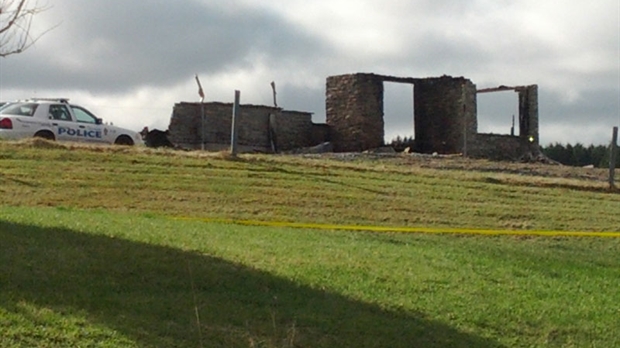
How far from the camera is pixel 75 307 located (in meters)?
7.66

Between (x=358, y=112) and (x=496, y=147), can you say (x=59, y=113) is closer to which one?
(x=358, y=112)

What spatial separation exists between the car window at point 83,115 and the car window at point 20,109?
0.96m

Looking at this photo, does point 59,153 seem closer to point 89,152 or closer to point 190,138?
point 89,152

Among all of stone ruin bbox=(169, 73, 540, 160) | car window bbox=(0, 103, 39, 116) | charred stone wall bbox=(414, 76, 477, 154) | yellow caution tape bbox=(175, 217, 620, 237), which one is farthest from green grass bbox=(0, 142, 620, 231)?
charred stone wall bbox=(414, 76, 477, 154)

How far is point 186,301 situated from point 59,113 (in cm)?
1603

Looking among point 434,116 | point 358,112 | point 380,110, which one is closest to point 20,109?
point 358,112

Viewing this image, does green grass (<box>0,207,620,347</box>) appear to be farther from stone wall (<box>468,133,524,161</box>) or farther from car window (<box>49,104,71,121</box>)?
stone wall (<box>468,133,524,161</box>)

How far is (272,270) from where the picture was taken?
31.1 ft

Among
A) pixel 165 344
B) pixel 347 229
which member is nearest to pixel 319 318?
pixel 165 344

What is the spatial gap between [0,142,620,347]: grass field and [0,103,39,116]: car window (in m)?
5.67

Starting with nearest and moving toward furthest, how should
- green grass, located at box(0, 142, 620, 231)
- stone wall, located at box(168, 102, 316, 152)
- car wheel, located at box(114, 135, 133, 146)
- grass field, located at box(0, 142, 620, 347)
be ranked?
grass field, located at box(0, 142, 620, 347)
green grass, located at box(0, 142, 620, 231)
car wheel, located at box(114, 135, 133, 146)
stone wall, located at box(168, 102, 316, 152)

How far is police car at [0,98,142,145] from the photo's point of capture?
22.7 m

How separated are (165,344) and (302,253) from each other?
3496 mm

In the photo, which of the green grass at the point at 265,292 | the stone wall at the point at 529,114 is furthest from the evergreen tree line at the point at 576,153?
the green grass at the point at 265,292
